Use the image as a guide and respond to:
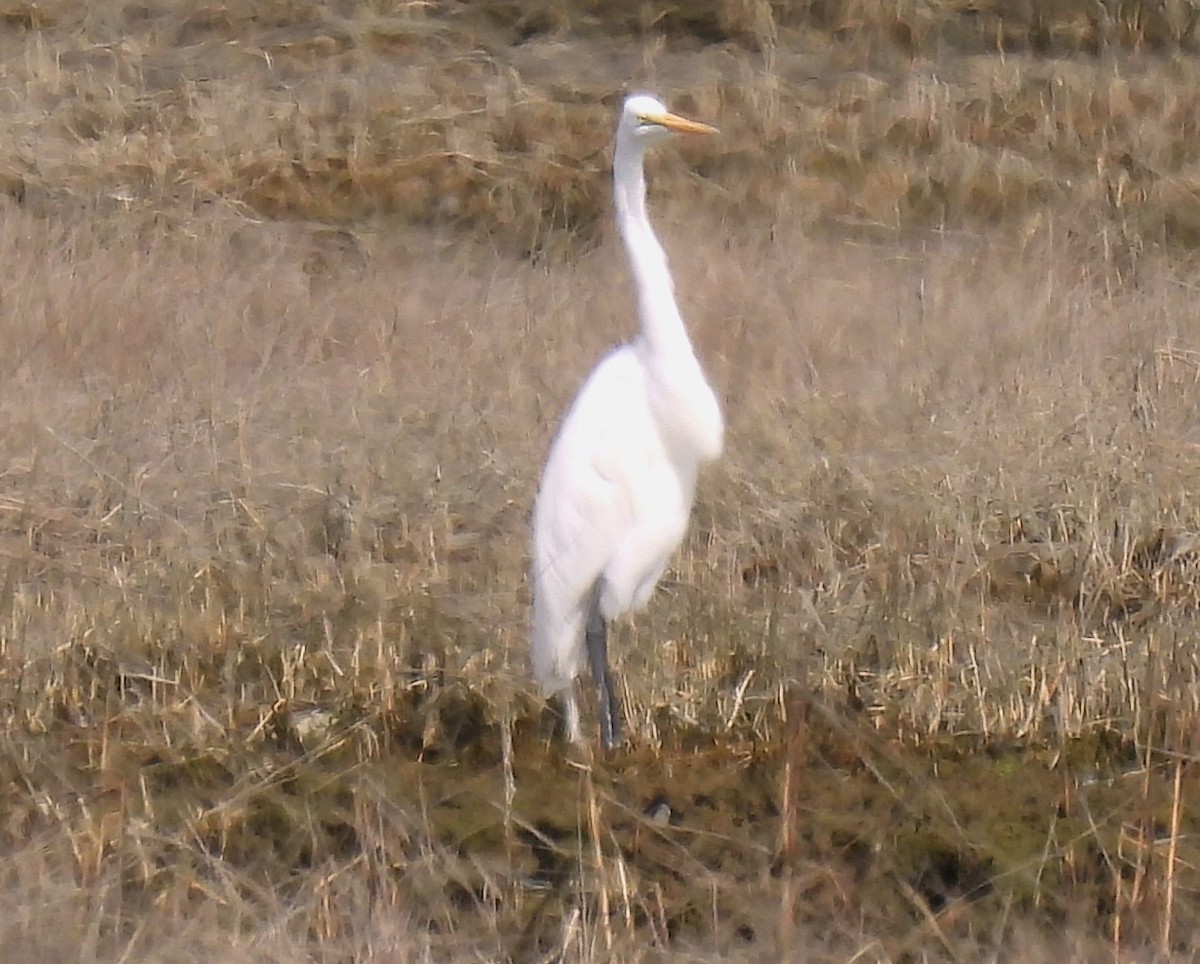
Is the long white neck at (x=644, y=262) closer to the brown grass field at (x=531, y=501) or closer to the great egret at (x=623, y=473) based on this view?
the great egret at (x=623, y=473)

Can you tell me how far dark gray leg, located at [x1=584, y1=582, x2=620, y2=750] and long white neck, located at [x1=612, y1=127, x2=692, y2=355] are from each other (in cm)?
52

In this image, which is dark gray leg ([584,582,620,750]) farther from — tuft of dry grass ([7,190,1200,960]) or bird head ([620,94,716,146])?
bird head ([620,94,716,146])

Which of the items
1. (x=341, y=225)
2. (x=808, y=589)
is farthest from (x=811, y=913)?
(x=341, y=225)

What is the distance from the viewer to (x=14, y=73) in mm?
8836

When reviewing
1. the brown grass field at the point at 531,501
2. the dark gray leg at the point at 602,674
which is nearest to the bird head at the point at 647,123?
the dark gray leg at the point at 602,674

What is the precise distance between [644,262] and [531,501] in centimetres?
143

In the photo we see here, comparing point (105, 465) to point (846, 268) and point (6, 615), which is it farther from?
point (846, 268)

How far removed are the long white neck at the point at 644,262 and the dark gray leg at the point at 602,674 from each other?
52cm

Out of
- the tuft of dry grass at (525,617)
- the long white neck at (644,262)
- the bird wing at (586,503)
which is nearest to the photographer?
the tuft of dry grass at (525,617)

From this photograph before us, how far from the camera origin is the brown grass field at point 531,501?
283 cm

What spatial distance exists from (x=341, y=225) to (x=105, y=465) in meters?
3.30

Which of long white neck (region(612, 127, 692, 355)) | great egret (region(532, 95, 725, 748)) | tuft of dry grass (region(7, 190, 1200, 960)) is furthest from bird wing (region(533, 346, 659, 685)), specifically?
tuft of dry grass (region(7, 190, 1200, 960))

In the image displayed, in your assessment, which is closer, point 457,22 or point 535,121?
point 535,121

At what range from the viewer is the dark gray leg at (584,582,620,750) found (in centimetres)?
355
